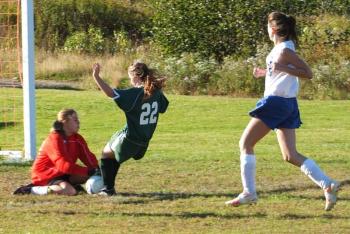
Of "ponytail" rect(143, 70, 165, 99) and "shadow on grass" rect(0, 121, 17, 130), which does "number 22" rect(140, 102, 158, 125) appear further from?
"shadow on grass" rect(0, 121, 17, 130)

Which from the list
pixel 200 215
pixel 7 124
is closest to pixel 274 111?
pixel 200 215

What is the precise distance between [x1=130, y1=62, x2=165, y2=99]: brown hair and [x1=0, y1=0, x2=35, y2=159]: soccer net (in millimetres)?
3954

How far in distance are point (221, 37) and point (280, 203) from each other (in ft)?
62.5

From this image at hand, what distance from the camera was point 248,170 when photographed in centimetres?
876

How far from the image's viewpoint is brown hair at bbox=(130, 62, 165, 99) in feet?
31.3

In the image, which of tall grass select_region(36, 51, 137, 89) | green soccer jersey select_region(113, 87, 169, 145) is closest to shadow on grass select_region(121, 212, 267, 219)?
green soccer jersey select_region(113, 87, 169, 145)

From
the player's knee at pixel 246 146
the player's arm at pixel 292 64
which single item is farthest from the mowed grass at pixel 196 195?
the player's arm at pixel 292 64

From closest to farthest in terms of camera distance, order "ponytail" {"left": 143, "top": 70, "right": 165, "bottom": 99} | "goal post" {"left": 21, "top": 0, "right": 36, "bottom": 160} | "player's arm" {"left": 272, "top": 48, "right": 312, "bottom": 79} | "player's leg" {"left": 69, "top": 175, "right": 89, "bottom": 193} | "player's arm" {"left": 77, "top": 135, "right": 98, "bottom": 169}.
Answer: "player's arm" {"left": 272, "top": 48, "right": 312, "bottom": 79}, "ponytail" {"left": 143, "top": 70, "right": 165, "bottom": 99}, "player's leg" {"left": 69, "top": 175, "right": 89, "bottom": 193}, "player's arm" {"left": 77, "top": 135, "right": 98, "bottom": 169}, "goal post" {"left": 21, "top": 0, "right": 36, "bottom": 160}

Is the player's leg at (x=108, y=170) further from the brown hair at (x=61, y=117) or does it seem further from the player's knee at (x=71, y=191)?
the brown hair at (x=61, y=117)

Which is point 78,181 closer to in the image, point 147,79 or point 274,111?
point 147,79

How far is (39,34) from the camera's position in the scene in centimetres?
3322

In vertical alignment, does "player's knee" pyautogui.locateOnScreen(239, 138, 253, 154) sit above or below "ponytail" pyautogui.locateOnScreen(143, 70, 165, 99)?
below

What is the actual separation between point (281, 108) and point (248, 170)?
65 cm

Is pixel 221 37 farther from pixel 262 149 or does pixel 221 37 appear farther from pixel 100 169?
pixel 100 169
